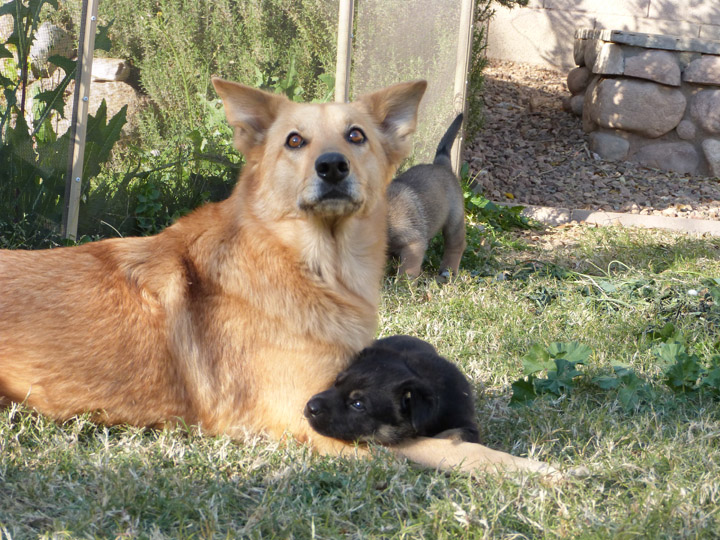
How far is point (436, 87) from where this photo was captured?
7.25 m

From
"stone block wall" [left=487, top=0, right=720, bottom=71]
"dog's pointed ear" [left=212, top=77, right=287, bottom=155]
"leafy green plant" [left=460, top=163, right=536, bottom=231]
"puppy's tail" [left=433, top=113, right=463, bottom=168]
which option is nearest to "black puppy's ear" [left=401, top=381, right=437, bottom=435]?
"dog's pointed ear" [left=212, top=77, right=287, bottom=155]

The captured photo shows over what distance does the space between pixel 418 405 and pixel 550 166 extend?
26.6 feet

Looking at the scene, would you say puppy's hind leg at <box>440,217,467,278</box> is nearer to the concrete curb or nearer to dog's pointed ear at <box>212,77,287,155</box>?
the concrete curb

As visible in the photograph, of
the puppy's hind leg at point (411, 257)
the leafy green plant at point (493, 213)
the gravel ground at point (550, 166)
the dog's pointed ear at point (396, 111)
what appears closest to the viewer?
the dog's pointed ear at point (396, 111)

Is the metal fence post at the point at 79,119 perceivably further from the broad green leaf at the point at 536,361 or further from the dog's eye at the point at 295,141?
A: the broad green leaf at the point at 536,361

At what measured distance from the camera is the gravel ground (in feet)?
31.2

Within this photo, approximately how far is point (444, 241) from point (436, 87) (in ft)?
5.29

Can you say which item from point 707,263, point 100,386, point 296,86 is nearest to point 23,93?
point 296,86

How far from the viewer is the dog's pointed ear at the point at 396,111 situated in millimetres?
3795

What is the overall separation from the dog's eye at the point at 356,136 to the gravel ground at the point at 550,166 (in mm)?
6061

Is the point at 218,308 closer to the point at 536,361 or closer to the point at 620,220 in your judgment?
the point at 536,361

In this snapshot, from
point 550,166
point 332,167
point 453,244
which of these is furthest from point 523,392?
point 550,166

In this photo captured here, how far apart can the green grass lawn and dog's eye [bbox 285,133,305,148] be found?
131 centimetres

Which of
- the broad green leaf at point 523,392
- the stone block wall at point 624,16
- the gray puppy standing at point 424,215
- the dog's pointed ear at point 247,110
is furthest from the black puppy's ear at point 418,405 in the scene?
the stone block wall at point 624,16
